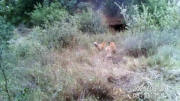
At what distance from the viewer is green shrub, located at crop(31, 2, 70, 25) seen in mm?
5348

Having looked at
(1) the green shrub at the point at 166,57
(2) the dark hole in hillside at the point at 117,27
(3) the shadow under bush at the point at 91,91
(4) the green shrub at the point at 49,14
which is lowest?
(3) the shadow under bush at the point at 91,91

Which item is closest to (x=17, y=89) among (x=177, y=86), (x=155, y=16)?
(x=177, y=86)

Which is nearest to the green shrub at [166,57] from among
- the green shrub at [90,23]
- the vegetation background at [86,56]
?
the vegetation background at [86,56]

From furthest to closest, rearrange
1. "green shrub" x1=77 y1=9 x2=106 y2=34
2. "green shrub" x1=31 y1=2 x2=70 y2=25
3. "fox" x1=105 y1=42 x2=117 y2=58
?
1. "green shrub" x1=77 y1=9 x2=106 y2=34
2. "green shrub" x1=31 y1=2 x2=70 y2=25
3. "fox" x1=105 y1=42 x2=117 y2=58

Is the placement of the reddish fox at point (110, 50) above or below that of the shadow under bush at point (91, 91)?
above

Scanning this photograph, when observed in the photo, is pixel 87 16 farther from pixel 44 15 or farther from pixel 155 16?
pixel 155 16

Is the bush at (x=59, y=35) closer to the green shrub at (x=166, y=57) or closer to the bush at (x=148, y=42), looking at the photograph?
the bush at (x=148, y=42)

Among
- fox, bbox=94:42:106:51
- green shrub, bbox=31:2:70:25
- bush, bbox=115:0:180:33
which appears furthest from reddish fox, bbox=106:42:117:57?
green shrub, bbox=31:2:70:25

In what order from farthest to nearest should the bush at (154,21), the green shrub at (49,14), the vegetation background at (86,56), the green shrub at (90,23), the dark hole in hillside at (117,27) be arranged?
the dark hole in hillside at (117,27), the green shrub at (90,23), the green shrub at (49,14), the bush at (154,21), the vegetation background at (86,56)

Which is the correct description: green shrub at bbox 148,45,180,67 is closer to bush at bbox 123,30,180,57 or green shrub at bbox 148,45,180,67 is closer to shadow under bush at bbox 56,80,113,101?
bush at bbox 123,30,180,57

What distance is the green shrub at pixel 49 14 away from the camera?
5348 millimetres

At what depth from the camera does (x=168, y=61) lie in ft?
12.0

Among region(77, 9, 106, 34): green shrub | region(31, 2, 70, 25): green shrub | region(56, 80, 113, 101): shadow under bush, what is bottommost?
region(56, 80, 113, 101): shadow under bush

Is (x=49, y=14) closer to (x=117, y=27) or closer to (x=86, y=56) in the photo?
(x=117, y=27)
